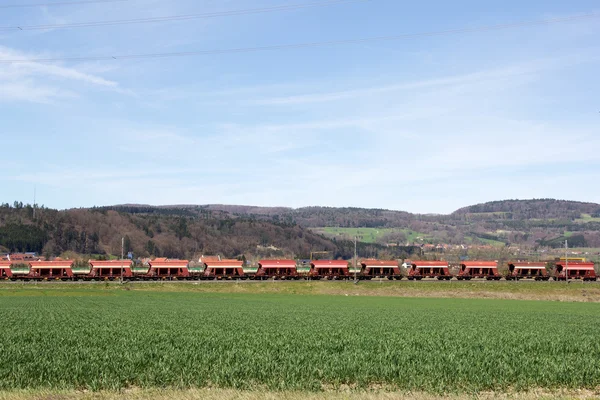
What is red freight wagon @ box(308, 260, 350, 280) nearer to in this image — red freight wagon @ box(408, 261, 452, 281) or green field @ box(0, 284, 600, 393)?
red freight wagon @ box(408, 261, 452, 281)

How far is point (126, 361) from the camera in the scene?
1930 centimetres

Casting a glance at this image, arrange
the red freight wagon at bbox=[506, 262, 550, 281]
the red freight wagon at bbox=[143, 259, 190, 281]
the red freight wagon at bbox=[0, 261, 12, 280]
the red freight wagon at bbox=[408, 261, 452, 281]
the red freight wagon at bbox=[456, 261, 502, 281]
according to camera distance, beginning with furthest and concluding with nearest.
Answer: the red freight wagon at bbox=[506, 262, 550, 281] → the red freight wagon at bbox=[456, 261, 502, 281] → the red freight wagon at bbox=[408, 261, 452, 281] → the red freight wagon at bbox=[143, 259, 190, 281] → the red freight wagon at bbox=[0, 261, 12, 280]

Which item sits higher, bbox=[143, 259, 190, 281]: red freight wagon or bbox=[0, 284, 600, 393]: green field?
bbox=[143, 259, 190, 281]: red freight wagon

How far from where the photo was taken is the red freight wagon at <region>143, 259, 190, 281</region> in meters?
98.0

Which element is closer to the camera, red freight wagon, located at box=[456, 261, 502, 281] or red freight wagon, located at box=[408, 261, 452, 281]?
red freight wagon, located at box=[408, 261, 452, 281]

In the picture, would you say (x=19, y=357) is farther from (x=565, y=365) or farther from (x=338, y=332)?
(x=565, y=365)

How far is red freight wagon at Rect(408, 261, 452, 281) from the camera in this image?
102m

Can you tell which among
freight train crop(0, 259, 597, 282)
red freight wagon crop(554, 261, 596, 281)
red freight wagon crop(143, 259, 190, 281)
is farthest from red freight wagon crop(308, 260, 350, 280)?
red freight wagon crop(554, 261, 596, 281)

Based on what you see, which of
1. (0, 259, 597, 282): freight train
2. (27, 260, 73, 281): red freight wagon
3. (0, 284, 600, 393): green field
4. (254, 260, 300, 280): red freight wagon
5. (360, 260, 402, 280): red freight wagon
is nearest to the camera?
(0, 284, 600, 393): green field

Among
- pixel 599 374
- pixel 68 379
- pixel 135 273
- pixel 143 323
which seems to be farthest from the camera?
pixel 135 273

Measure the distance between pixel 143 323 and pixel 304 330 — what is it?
8929 mm

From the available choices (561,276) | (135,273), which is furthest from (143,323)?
(561,276)

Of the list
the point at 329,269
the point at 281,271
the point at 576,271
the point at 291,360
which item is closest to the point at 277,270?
the point at 281,271

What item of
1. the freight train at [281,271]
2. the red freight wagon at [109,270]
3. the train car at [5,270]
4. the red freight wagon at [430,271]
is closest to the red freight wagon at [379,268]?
the freight train at [281,271]
